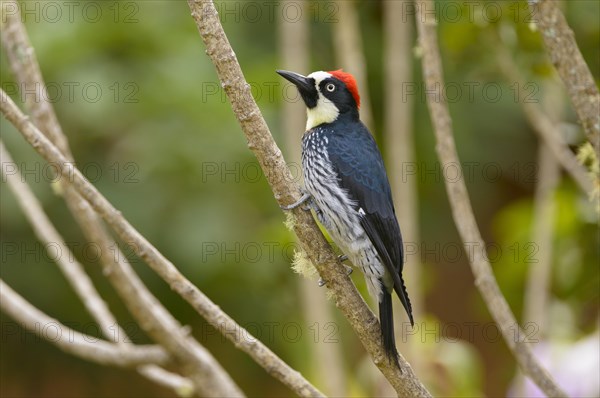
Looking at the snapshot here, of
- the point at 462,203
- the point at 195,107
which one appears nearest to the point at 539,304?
the point at 462,203

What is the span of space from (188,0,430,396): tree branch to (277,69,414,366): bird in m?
0.27

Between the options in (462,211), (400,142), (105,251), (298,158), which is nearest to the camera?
(462,211)

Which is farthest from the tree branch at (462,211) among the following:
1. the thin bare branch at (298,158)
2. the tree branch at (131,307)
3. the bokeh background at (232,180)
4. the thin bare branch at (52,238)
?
the thin bare branch at (52,238)

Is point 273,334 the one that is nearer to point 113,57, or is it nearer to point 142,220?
point 142,220

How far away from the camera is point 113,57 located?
446cm

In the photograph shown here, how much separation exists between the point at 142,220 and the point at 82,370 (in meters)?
1.32

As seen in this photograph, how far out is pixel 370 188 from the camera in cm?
296

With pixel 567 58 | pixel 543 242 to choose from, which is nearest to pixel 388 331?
pixel 567 58

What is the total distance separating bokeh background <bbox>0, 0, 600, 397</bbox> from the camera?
364 centimetres

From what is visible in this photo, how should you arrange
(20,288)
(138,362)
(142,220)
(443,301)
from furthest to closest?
(443,301)
(20,288)
(142,220)
(138,362)

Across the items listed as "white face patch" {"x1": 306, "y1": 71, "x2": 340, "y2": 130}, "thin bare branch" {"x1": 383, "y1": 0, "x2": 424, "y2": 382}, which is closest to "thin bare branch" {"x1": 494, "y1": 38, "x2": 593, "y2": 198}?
"thin bare branch" {"x1": 383, "y1": 0, "x2": 424, "y2": 382}

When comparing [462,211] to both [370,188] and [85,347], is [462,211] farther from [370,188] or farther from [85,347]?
[85,347]

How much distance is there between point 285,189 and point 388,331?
1.58 feet

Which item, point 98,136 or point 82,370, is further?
point 82,370
